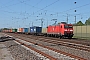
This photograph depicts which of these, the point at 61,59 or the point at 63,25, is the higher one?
the point at 63,25

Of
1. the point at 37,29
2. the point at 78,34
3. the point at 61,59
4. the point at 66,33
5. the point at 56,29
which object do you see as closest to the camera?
the point at 61,59

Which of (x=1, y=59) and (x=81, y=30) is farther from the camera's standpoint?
(x=81, y=30)

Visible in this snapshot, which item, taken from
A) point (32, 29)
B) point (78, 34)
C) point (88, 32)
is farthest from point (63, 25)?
point (32, 29)

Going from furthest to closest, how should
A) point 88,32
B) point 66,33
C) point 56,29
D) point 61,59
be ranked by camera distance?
point 88,32
point 56,29
point 66,33
point 61,59

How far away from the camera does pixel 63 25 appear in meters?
44.0

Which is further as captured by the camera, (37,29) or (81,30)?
(37,29)

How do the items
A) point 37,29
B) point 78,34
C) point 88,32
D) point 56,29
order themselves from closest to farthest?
1. point 56,29
2. point 88,32
3. point 78,34
4. point 37,29

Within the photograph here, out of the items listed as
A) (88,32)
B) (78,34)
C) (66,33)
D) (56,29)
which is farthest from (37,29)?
(66,33)

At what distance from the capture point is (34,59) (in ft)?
44.3

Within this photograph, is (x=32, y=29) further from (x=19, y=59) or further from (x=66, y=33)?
(x=19, y=59)

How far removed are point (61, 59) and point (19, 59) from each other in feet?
9.05

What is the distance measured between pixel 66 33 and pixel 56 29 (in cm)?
505

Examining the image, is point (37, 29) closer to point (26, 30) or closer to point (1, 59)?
point (26, 30)

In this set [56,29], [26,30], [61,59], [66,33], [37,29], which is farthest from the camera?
[26,30]
